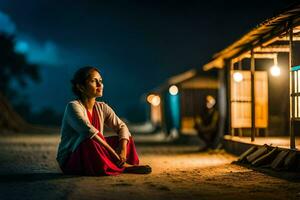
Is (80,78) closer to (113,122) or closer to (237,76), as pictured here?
(113,122)

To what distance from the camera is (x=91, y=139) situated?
8.24 m

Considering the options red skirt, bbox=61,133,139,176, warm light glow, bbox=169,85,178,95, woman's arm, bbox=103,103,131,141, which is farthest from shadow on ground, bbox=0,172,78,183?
warm light glow, bbox=169,85,178,95

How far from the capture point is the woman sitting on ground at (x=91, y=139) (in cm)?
830

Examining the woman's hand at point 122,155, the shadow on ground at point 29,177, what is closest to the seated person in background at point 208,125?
the woman's hand at point 122,155

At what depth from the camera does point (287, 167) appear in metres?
9.35

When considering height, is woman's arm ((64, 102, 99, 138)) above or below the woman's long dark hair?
below

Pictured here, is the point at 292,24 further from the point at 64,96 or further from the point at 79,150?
the point at 64,96

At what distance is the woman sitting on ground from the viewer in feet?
27.2

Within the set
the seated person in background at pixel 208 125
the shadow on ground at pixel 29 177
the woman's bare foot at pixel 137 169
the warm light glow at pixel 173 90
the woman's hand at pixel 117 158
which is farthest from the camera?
the warm light glow at pixel 173 90

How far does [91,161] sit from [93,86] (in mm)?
1479

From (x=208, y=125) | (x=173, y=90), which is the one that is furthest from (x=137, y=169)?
(x=173, y=90)

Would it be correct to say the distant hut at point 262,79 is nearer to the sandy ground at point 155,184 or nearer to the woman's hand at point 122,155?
the sandy ground at point 155,184

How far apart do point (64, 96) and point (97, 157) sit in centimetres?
9637

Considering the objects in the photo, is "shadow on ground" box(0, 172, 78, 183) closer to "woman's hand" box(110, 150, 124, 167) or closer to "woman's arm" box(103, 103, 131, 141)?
"woman's hand" box(110, 150, 124, 167)
